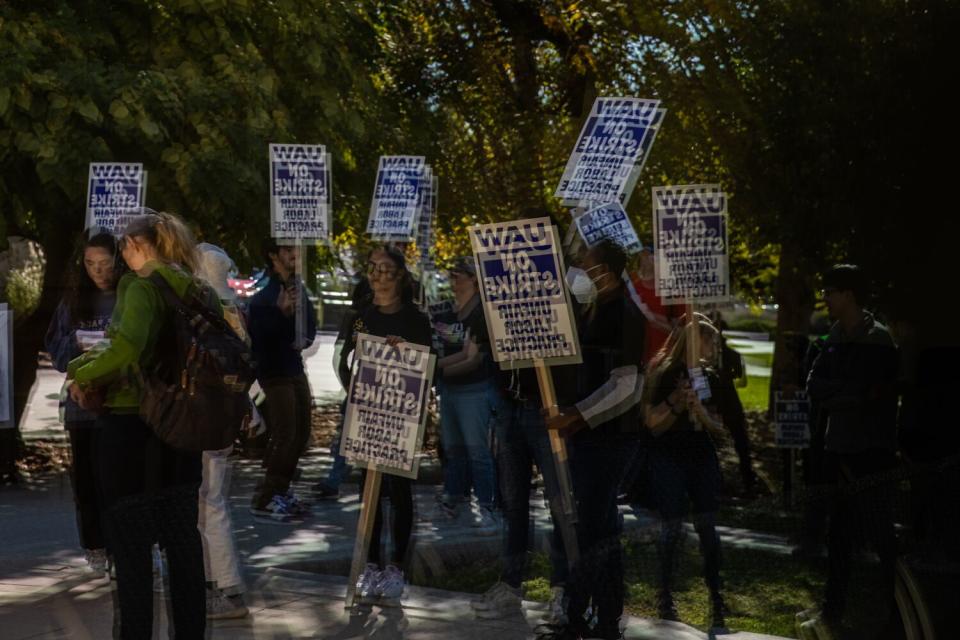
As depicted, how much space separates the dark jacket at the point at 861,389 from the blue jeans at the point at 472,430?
372cm

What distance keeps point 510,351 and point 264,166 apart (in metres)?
5.51

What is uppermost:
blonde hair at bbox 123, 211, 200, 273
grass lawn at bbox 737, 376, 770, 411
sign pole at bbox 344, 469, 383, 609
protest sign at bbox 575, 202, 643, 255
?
protest sign at bbox 575, 202, 643, 255

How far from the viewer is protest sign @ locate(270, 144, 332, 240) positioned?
32.0ft

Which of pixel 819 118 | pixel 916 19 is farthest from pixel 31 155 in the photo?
pixel 916 19

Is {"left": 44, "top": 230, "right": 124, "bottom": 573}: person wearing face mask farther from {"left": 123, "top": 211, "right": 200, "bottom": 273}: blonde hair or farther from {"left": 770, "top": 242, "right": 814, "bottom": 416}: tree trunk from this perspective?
{"left": 770, "top": 242, "right": 814, "bottom": 416}: tree trunk

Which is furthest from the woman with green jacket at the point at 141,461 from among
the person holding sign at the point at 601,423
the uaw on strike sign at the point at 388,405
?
the uaw on strike sign at the point at 388,405

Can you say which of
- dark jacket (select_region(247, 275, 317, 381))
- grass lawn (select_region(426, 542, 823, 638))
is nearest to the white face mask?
grass lawn (select_region(426, 542, 823, 638))

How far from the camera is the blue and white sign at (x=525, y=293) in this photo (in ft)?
21.6

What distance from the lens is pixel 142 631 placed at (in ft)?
17.3

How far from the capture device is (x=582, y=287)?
6637mm

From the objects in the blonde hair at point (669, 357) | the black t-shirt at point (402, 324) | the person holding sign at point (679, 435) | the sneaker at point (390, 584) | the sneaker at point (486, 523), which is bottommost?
the sneaker at point (486, 523)

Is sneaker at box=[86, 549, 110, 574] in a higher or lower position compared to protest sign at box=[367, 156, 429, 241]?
lower

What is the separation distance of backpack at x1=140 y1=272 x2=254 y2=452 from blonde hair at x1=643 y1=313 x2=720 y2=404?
231 cm

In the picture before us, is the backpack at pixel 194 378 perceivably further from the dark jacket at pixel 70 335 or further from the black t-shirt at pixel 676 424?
the black t-shirt at pixel 676 424
